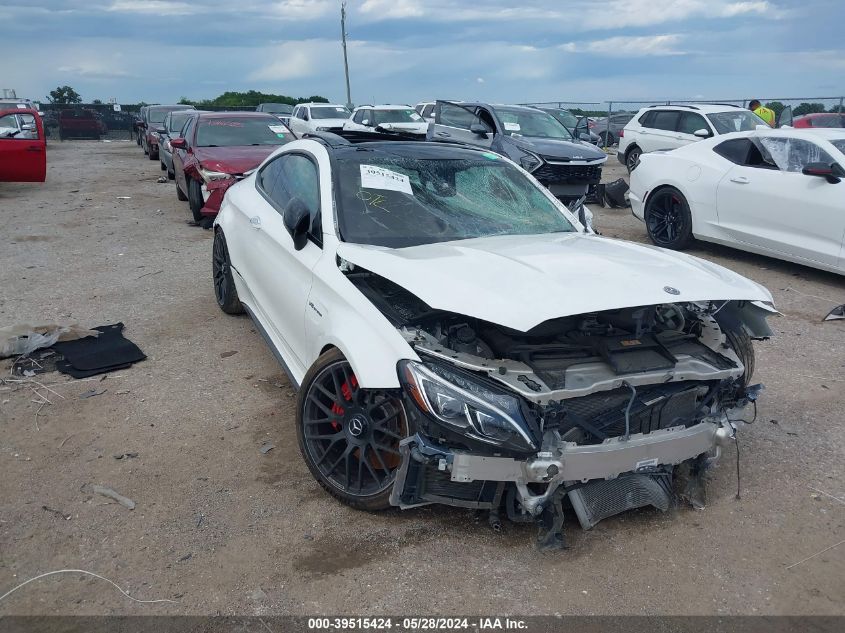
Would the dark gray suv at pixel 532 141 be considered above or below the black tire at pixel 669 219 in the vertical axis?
above

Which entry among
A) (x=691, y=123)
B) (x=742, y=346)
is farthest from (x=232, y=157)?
(x=691, y=123)

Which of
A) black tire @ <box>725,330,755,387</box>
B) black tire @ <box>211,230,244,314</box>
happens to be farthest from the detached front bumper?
A: black tire @ <box>211,230,244,314</box>

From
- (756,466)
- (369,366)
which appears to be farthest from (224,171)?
(756,466)

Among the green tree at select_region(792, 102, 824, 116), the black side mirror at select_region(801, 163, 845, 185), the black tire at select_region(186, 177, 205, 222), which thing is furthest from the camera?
the green tree at select_region(792, 102, 824, 116)

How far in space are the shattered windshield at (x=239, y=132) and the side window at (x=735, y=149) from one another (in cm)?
627

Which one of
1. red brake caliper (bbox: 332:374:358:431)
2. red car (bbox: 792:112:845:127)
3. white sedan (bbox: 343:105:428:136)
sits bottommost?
red brake caliper (bbox: 332:374:358:431)

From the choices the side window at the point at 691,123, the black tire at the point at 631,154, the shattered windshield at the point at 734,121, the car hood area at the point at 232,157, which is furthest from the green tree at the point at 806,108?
the car hood area at the point at 232,157

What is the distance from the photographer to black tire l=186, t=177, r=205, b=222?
10.5 metres

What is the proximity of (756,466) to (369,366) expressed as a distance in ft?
7.58

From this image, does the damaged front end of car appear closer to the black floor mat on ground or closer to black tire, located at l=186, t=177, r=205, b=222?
the black floor mat on ground

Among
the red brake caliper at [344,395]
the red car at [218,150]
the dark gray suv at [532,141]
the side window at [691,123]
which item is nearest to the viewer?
the red brake caliper at [344,395]

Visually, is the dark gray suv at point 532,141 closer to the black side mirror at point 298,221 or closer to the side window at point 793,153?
the side window at point 793,153

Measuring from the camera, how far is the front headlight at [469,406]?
9.15 feet

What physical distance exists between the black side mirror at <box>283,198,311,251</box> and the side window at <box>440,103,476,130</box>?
1026 cm
